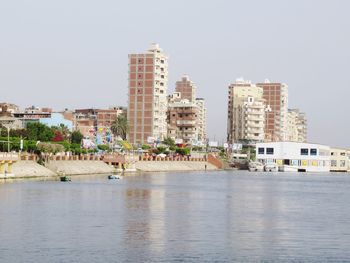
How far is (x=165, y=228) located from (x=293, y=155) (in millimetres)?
145954

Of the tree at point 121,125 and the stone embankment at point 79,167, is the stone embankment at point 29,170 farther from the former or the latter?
the tree at point 121,125

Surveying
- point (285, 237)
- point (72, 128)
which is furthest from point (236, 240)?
point (72, 128)

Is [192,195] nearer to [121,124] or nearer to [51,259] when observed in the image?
[51,259]

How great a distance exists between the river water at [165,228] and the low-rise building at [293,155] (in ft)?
366

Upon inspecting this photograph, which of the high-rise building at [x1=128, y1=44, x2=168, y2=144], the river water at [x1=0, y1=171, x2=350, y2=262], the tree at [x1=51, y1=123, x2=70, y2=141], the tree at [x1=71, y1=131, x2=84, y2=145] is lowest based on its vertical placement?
the river water at [x1=0, y1=171, x2=350, y2=262]

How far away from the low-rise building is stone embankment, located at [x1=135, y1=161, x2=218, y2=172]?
1426cm

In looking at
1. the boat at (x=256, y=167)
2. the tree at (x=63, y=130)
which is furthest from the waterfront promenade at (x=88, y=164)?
the tree at (x=63, y=130)

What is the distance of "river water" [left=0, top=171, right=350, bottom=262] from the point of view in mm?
40281

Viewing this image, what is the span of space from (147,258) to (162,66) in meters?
162

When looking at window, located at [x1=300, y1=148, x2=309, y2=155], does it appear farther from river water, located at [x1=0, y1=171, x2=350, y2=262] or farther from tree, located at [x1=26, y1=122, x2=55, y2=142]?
river water, located at [x1=0, y1=171, x2=350, y2=262]

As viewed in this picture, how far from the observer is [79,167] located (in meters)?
130

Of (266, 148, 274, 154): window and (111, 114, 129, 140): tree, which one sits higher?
(111, 114, 129, 140): tree

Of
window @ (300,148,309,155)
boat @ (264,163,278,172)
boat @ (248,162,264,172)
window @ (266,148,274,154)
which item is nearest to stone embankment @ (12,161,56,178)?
boat @ (248,162,264,172)

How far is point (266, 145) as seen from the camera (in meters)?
196
